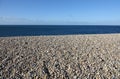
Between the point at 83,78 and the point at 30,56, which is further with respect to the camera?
the point at 30,56

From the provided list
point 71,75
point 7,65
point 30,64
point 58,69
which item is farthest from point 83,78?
point 7,65

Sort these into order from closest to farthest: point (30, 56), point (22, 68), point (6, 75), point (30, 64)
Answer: point (6, 75) < point (22, 68) < point (30, 64) < point (30, 56)

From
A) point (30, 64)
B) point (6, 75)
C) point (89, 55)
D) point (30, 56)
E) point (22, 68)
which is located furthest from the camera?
point (89, 55)

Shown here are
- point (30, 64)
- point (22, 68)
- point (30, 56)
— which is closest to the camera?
point (22, 68)

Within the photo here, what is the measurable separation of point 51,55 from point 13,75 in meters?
6.14

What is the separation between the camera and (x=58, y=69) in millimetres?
14492

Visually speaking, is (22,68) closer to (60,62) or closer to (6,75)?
(6,75)

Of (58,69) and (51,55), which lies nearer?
(58,69)

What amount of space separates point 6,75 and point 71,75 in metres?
4.17

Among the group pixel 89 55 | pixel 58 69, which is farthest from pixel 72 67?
pixel 89 55

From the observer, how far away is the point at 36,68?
14.6 meters

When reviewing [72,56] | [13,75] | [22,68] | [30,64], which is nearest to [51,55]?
[72,56]

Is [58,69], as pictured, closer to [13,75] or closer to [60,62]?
[60,62]

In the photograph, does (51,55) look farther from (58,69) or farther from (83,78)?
(83,78)
